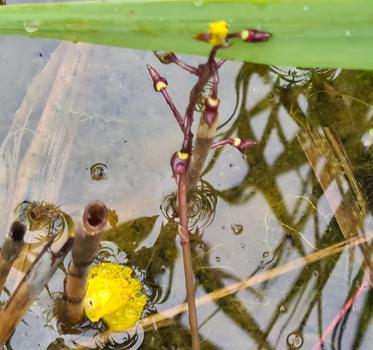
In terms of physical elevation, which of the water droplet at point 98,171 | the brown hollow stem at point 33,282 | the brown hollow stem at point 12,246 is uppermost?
the water droplet at point 98,171

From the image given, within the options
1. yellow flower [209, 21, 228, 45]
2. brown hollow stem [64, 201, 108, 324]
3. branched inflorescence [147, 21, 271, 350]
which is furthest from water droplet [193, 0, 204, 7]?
brown hollow stem [64, 201, 108, 324]

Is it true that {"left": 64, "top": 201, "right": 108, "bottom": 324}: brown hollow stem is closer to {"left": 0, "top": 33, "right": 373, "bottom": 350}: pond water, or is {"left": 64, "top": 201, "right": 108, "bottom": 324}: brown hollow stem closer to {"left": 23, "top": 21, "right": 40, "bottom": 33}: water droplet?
{"left": 0, "top": 33, "right": 373, "bottom": 350}: pond water

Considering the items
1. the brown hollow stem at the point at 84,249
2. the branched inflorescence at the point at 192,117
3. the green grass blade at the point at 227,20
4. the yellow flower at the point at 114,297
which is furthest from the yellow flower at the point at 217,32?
the yellow flower at the point at 114,297

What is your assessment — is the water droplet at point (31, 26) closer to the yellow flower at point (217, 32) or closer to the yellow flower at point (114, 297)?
the yellow flower at point (217, 32)

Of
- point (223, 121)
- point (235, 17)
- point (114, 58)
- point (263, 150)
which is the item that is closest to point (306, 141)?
point (263, 150)

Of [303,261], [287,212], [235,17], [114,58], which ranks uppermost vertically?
[114,58]

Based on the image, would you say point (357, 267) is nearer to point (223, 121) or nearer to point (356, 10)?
point (223, 121)
